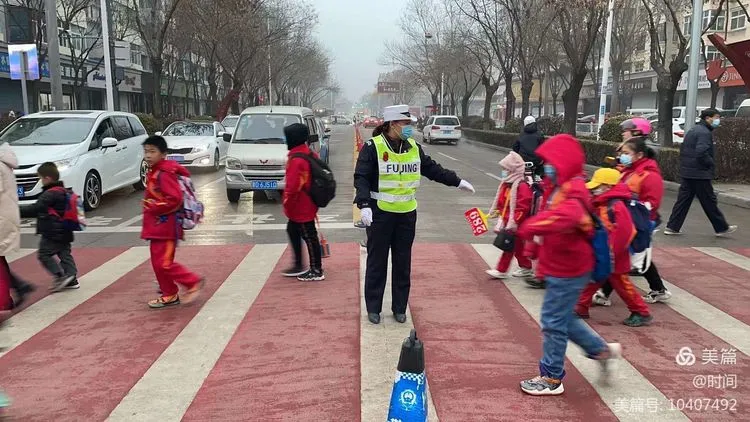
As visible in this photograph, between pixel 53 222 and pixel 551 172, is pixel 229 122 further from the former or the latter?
pixel 551 172

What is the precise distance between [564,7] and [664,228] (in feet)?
39.8

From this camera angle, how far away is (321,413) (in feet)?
11.2

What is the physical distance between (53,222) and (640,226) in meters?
5.19

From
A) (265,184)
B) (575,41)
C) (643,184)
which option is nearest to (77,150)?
(265,184)

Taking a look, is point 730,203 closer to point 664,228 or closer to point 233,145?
point 664,228

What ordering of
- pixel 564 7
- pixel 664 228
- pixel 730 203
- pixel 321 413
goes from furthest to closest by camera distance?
pixel 564 7, pixel 730 203, pixel 664 228, pixel 321 413

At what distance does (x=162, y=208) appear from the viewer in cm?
500

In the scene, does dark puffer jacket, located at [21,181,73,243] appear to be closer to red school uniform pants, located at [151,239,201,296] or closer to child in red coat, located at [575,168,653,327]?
red school uniform pants, located at [151,239,201,296]

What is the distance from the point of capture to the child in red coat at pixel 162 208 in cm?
500

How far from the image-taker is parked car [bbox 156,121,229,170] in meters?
16.1

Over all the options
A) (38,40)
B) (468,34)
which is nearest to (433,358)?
(38,40)

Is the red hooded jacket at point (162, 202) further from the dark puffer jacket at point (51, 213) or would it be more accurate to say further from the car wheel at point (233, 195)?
the car wheel at point (233, 195)


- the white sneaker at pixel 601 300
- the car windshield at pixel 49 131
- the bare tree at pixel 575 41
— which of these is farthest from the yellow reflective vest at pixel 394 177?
the bare tree at pixel 575 41

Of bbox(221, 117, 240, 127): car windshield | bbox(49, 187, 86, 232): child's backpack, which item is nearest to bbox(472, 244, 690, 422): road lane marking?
bbox(49, 187, 86, 232): child's backpack
